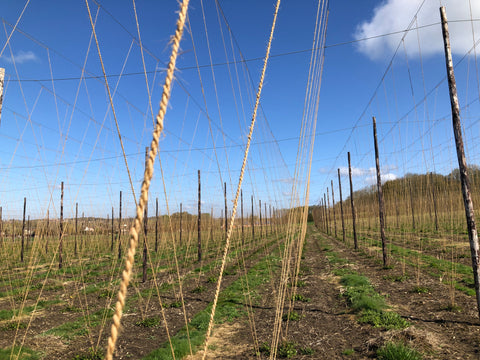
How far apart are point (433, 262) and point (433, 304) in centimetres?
414

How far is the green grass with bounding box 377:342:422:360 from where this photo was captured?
3105 mm

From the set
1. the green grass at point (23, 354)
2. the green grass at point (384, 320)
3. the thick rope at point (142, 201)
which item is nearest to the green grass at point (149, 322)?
the green grass at point (23, 354)

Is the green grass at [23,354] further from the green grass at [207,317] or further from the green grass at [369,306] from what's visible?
the green grass at [369,306]

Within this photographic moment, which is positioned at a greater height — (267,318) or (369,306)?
(369,306)

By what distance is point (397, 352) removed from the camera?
316cm

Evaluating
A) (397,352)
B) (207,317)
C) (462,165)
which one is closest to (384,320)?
(397,352)

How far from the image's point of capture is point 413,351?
319cm

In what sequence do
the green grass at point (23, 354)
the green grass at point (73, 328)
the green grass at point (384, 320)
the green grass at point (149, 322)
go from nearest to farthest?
the green grass at point (23, 354), the green grass at point (384, 320), the green grass at point (73, 328), the green grass at point (149, 322)

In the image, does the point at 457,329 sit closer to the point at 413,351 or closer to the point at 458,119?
the point at 413,351

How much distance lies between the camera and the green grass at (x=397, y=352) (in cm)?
311

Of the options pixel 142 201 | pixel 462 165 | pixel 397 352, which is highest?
pixel 462 165

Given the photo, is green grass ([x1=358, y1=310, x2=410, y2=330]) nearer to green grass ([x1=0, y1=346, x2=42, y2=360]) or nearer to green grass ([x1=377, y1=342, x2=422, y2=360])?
green grass ([x1=377, y1=342, x2=422, y2=360])

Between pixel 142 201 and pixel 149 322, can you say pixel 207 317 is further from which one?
pixel 142 201

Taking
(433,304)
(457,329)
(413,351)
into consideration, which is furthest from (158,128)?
(433,304)
